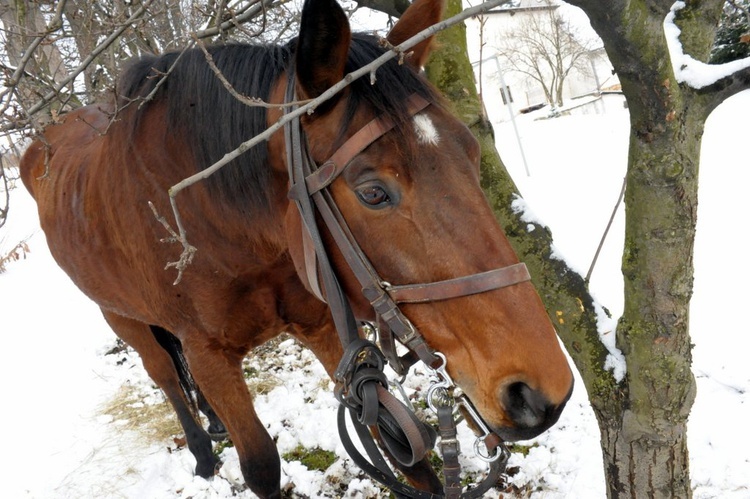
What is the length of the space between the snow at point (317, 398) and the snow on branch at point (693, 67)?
84cm

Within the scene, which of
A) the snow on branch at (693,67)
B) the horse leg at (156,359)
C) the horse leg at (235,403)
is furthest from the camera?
the horse leg at (156,359)

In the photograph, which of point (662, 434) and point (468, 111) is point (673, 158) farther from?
point (662, 434)

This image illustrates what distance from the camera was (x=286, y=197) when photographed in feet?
5.93

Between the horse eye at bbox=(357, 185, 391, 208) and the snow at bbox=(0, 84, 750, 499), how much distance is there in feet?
3.86

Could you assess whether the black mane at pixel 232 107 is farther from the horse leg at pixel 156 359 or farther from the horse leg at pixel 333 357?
the horse leg at pixel 156 359

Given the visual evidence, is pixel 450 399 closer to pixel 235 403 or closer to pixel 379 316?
pixel 379 316

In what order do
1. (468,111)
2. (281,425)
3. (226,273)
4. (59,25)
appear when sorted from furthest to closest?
(281,425), (468,111), (226,273), (59,25)

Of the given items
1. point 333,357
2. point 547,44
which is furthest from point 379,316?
point 547,44

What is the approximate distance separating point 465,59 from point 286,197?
47.4 inches

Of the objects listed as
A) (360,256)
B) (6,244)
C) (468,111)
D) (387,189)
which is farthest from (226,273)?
(6,244)

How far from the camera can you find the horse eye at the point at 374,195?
1438 millimetres

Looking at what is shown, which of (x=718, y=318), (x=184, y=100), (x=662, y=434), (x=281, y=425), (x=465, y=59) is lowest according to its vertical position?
(x=718, y=318)

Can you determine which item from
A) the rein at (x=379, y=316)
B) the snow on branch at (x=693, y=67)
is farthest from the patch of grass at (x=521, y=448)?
the snow on branch at (x=693, y=67)

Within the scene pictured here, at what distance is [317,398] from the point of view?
4109 mm
